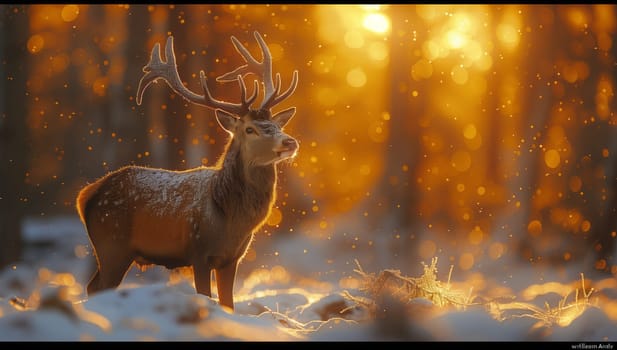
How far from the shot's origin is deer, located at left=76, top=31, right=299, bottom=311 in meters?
4.34

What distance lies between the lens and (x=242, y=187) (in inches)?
177

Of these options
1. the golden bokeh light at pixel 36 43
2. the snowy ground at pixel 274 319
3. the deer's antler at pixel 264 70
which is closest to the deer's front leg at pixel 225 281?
the snowy ground at pixel 274 319

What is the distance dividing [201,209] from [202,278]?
481 millimetres

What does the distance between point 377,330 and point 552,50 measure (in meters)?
5.50

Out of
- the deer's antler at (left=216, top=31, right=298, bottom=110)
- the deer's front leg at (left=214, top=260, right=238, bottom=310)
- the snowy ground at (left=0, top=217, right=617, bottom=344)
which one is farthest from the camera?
the deer's antler at (left=216, top=31, right=298, bottom=110)

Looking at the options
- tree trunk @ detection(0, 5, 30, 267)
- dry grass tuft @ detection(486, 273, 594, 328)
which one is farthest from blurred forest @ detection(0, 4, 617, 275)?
dry grass tuft @ detection(486, 273, 594, 328)

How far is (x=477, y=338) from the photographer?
10.9 feet

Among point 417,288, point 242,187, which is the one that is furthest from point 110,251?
point 417,288

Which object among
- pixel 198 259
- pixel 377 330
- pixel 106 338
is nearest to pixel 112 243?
pixel 198 259

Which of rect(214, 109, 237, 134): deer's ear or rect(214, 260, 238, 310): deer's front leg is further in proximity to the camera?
rect(214, 109, 237, 134): deer's ear

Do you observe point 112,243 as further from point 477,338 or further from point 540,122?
point 540,122

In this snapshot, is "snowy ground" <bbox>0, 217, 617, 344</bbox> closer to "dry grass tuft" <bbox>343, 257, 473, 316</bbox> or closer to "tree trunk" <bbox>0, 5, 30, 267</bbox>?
"dry grass tuft" <bbox>343, 257, 473, 316</bbox>

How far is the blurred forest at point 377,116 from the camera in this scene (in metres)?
7.12

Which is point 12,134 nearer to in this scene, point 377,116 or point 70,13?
point 70,13
